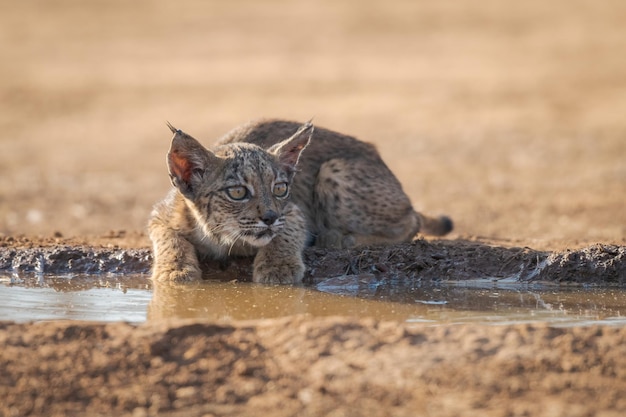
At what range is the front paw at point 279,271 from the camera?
8.04 meters

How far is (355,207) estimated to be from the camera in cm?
917

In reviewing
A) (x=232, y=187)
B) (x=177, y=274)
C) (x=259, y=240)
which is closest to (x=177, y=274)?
(x=177, y=274)

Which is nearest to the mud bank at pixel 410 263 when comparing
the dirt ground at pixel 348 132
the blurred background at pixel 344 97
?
the dirt ground at pixel 348 132

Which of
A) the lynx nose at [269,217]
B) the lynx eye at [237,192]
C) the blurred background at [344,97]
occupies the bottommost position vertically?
the lynx nose at [269,217]

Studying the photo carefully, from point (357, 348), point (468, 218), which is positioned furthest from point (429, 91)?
point (357, 348)

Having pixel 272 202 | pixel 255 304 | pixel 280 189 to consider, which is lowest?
pixel 255 304

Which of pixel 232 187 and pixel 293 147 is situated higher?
pixel 293 147

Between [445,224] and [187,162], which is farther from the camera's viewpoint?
[445,224]

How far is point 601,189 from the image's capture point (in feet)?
53.7

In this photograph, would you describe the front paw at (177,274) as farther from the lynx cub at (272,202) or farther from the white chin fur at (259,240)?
the white chin fur at (259,240)

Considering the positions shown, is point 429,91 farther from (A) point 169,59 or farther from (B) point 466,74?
(A) point 169,59

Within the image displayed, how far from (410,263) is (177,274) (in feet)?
6.25

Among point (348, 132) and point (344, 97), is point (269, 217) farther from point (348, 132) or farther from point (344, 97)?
point (344, 97)

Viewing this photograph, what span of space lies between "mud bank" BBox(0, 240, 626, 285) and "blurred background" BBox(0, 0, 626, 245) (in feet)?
6.49
